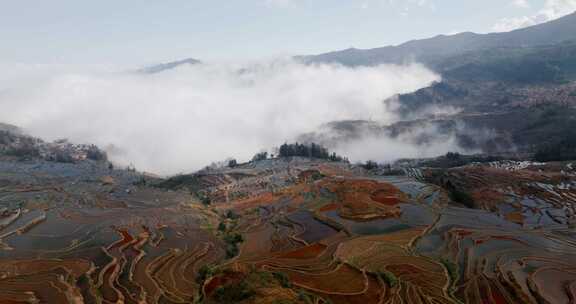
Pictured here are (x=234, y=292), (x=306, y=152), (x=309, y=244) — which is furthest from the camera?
(x=306, y=152)

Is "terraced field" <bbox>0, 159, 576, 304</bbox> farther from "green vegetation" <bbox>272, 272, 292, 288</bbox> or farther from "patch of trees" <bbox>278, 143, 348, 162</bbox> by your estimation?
"patch of trees" <bbox>278, 143, 348, 162</bbox>

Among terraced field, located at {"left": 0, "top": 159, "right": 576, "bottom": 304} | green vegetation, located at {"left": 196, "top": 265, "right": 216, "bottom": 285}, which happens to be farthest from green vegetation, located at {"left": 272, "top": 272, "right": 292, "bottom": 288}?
green vegetation, located at {"left": 196, "top": 265, "right": 216, "bottom": 285}

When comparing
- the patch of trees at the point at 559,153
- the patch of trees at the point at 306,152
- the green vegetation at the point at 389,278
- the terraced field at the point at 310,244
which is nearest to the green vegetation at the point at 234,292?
the terraced field at the point at 310,244

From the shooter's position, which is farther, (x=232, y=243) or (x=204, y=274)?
(x=232, y=243)

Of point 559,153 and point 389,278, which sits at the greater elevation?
point 389,278

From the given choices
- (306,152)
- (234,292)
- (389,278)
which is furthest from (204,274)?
(306,152)

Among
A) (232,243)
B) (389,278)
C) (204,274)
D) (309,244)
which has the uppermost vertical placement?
(389,278)

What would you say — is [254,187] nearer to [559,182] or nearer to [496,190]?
[496,190]

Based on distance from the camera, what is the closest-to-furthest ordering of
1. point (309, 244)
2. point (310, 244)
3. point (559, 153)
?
point (310, 244) → point (309, 244) → point (559, 153)

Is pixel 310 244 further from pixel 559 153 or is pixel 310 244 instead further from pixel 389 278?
pixel 559 153

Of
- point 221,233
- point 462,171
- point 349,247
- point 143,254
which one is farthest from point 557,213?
point 143,254
